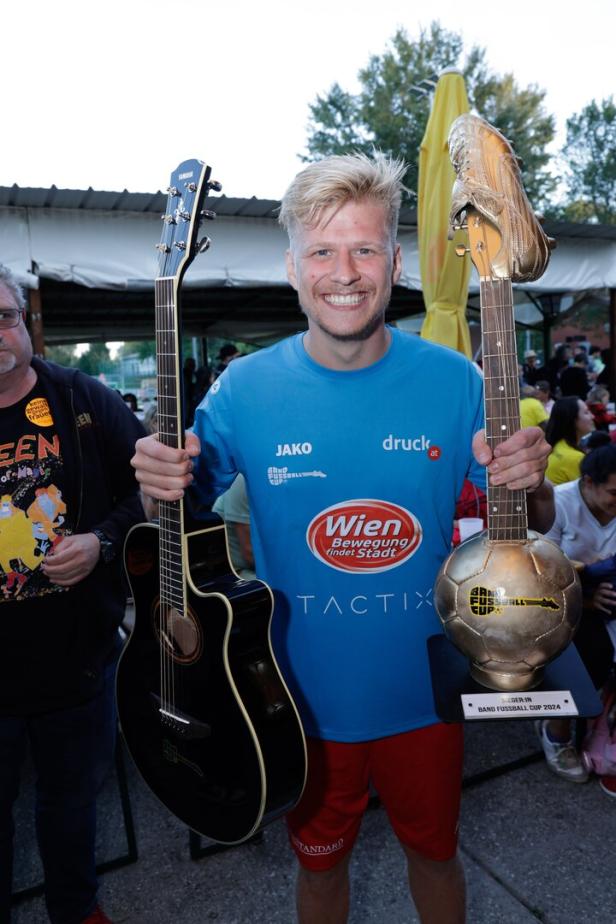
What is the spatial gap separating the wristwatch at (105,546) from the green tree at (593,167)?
41249 mm

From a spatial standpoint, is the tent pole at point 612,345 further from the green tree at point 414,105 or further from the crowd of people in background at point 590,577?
the green tree at point 414,105

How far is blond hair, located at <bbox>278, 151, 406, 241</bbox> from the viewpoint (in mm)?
1417

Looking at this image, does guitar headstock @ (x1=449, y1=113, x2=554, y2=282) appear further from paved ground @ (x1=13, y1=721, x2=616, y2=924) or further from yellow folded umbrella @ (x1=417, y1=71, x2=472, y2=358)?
yellow folded umbrella @ (x1=417, y1=71, x2=472, y2=358)

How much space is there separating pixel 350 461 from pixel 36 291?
5.14 m

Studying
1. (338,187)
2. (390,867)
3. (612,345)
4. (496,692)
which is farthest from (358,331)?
(612,345)

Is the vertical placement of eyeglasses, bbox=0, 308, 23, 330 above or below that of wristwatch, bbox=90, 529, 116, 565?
above

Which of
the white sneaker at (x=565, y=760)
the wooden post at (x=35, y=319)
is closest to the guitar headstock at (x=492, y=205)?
the white sneaker at (x=565, y=760)

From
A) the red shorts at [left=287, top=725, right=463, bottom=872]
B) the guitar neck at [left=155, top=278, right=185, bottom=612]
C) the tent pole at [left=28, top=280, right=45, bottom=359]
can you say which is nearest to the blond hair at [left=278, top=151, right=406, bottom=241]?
the guitar neck at [left=155, top=278, right=185, bottom=612]

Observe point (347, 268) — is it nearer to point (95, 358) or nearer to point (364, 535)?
point (364, 535)

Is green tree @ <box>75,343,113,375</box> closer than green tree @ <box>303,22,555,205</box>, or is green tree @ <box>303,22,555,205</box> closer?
green tree @ <box>303,22,555,205</box>

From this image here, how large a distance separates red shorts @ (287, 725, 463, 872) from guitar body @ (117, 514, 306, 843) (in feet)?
0.93

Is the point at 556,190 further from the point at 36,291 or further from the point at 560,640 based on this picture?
the point at 560,640

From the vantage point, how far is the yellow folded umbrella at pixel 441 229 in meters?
4.07

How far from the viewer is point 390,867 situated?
2545 mm
